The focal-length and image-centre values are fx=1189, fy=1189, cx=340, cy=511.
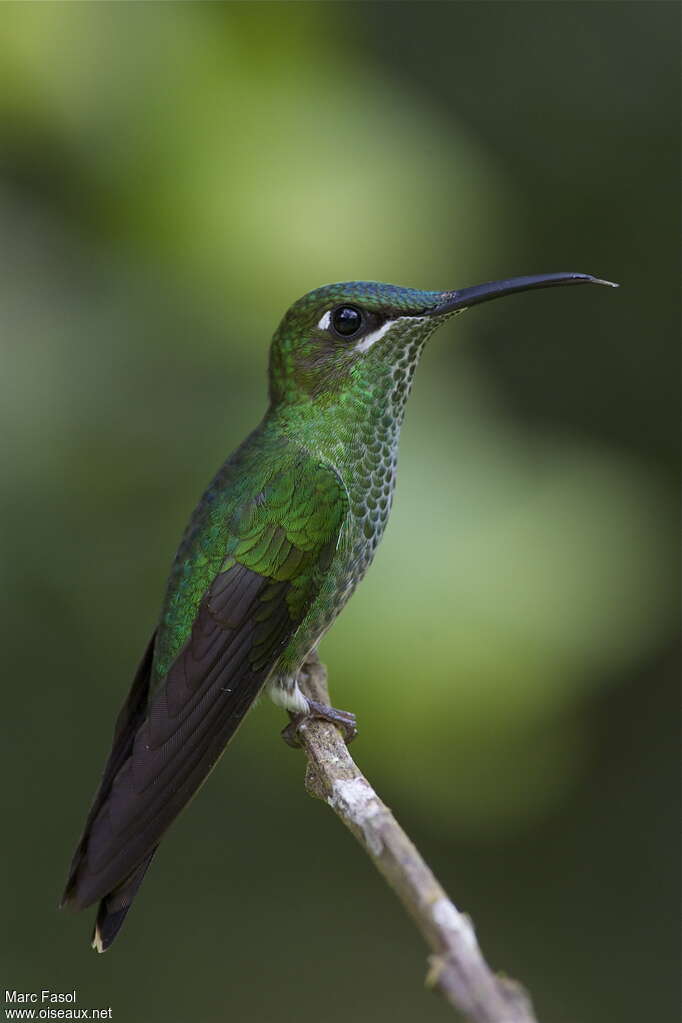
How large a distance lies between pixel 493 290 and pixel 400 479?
1448 mm

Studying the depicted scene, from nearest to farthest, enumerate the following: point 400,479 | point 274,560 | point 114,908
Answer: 1. point 114,908
2. point 274,560
3. point 400,479

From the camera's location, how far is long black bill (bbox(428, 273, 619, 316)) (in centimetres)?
227

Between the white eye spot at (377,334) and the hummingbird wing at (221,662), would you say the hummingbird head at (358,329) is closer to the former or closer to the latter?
the white eye spot at (377,334)

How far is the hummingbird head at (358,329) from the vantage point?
2332 millimetres

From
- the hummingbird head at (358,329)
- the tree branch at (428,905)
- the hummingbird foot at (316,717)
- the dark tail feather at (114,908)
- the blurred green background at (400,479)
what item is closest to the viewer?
the tree branch at (428,905)

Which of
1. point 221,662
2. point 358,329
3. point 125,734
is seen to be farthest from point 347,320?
point 125,734

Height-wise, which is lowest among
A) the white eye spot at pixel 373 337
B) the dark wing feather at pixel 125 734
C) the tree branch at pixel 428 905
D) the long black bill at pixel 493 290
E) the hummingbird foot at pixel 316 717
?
the dark wing feather at pixel 125 734

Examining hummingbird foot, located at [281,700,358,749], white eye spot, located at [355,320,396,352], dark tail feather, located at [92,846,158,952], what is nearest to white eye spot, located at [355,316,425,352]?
white eye spot, located at [355,320,396,352]

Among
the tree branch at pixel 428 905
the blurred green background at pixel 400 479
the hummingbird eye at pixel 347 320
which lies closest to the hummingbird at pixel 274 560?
the hummingbird eye at pixel 347 320

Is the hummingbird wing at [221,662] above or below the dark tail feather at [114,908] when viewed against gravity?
above

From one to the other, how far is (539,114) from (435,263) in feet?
4.33

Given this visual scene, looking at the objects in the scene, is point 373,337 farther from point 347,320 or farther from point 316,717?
point 316,717

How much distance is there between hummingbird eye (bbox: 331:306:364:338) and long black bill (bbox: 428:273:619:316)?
6.2 inches

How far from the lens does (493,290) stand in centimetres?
226
